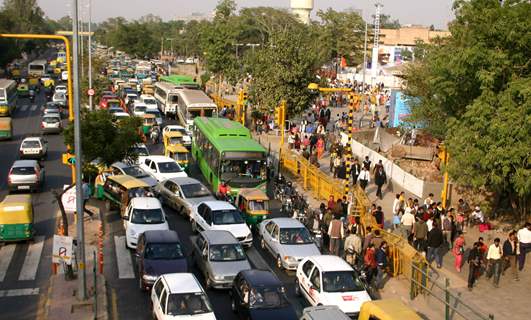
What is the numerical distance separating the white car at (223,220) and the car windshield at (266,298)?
19.7 feet

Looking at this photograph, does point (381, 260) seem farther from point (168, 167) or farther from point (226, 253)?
point (168, 167)

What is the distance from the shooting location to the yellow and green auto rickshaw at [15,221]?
21.1m

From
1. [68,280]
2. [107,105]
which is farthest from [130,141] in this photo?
[107,105]

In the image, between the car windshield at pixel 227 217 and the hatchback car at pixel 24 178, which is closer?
the car windshield at pixel 227 217

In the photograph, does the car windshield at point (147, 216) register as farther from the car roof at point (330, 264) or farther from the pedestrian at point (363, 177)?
the pedestrian at point (363, 177)

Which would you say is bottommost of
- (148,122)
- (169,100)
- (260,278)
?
(260,278)

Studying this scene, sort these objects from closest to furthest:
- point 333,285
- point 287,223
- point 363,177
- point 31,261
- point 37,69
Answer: point 333,285 → point 31,261 → point 287,223 → point 363,177 → point 37,69

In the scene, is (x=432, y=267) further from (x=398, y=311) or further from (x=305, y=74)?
(x=305, y=74)

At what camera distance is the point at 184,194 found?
25500 mm

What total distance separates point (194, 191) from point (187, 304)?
37.8 feet

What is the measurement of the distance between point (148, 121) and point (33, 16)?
96059 millimetres

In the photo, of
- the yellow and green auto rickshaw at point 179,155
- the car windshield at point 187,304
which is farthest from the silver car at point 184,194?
the car windshield at point 187,304

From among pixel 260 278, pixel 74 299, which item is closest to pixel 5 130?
pixel 74 299

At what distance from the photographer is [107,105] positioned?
50.3 m
